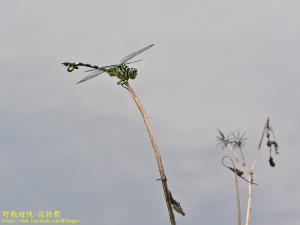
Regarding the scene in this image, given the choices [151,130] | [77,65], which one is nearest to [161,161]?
[151,130]

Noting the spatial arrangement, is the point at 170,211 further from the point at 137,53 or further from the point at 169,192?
the point at 137,53

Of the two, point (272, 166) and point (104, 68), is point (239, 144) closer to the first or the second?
point (272, 166)

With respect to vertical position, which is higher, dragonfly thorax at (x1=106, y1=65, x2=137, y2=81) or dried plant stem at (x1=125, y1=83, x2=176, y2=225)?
dragonfly thorax at (x1=106, y1=65, x2=137, y2=81)

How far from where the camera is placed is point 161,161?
49.0 ft

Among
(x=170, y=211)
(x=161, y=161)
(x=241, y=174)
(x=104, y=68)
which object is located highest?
(x=104, y=68)

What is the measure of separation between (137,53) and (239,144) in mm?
7291

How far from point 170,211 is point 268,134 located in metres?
5.15

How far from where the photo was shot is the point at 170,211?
1494 cm

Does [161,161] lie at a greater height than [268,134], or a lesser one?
lesser

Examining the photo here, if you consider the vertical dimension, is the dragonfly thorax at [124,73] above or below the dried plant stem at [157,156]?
above

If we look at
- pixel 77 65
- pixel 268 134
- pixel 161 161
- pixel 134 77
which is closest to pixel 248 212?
pixel 268 134

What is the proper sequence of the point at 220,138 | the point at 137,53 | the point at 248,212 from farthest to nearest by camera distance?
1. the point at 220,138
2. the point at 248,212
3. the point at 137,53

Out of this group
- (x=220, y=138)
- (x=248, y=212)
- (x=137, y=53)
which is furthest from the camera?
(x=220, y=138)

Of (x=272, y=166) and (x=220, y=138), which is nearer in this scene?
(x=272, y=166)
